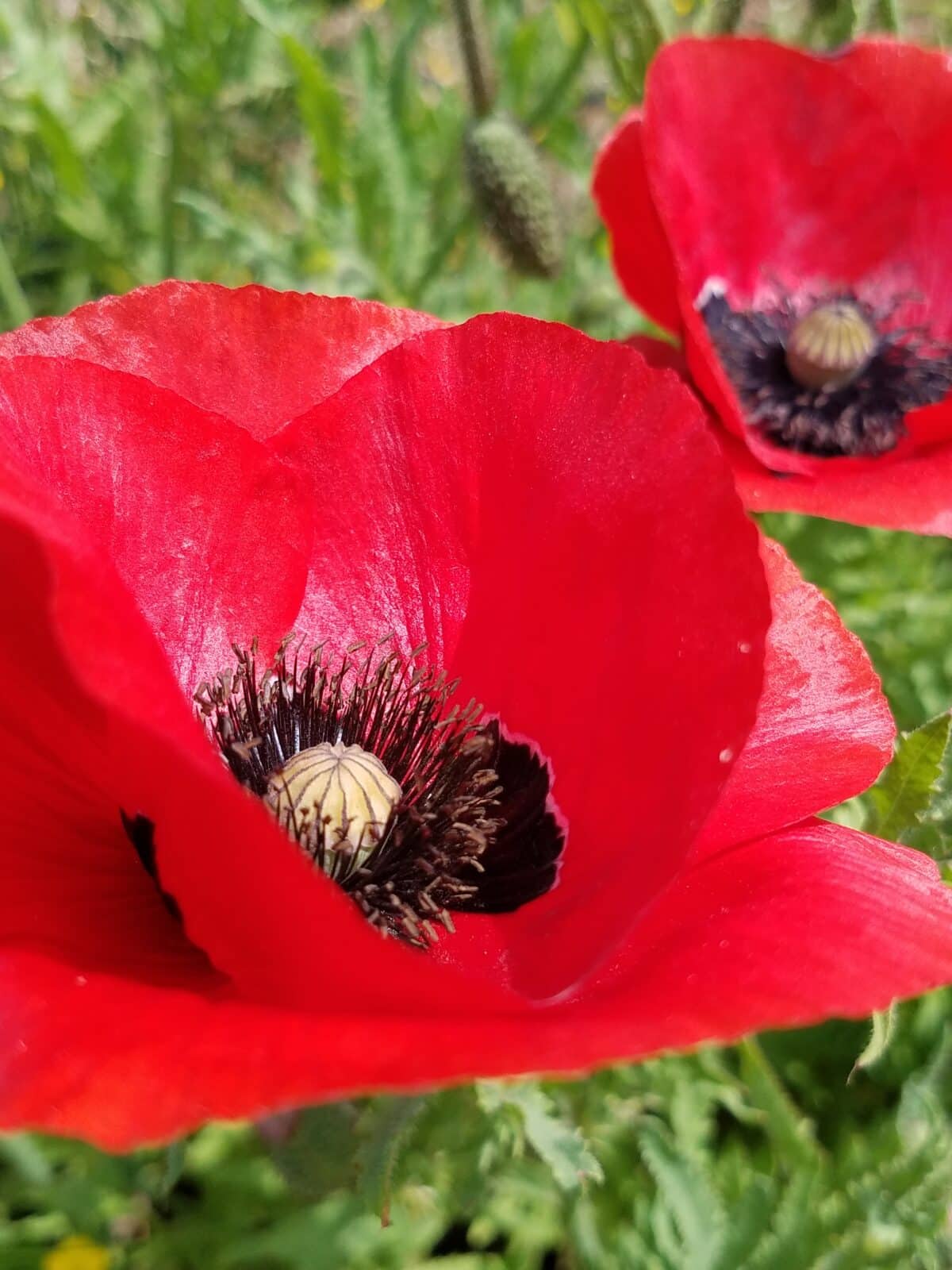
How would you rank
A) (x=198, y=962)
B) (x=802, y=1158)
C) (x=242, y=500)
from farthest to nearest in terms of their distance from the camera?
1. (x=802, y=1158)
2. (x=242, y=500)
3. (x=198, y=962)

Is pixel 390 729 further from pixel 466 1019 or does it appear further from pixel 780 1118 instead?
pixel 780 1118

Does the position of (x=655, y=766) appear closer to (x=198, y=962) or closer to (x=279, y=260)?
(x=198, y=962)

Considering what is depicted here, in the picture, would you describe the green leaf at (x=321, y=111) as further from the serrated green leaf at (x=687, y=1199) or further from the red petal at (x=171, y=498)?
the serrated green leaf at (x=687, y=1199)

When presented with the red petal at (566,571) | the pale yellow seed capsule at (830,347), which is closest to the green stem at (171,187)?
the pale yellow seed capsule at (830,347)

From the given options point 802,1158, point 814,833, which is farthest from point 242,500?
point 802,1158

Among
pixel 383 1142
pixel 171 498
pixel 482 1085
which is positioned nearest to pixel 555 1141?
pixel 482 1085

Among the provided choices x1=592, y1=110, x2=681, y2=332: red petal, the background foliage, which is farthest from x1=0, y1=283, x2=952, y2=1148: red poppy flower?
x1=592, y1=110, x2=681, y2=332: red petal

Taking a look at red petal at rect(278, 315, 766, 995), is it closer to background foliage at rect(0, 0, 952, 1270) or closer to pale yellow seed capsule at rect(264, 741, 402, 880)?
pale yellow seed capsule at rect(264, 741, 402, 880)
